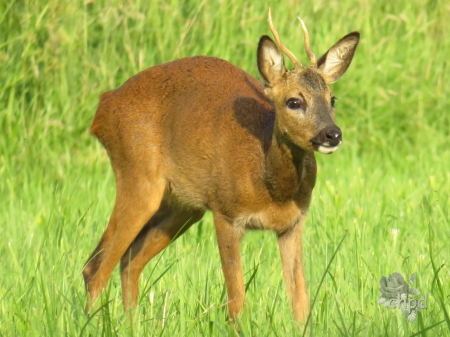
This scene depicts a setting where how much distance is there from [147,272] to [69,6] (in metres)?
3.11

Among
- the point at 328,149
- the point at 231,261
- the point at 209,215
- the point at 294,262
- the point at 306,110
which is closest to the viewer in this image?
the point at 328,149

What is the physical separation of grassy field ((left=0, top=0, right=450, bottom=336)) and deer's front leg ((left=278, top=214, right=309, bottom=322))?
91 millimetres

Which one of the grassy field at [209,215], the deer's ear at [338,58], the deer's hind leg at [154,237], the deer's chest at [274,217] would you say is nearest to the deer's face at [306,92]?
the deer's ear at [338,58]

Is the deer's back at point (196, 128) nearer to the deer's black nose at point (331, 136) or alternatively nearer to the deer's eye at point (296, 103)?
the deer's eye at point (296, 103)

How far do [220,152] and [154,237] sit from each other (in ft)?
2.62

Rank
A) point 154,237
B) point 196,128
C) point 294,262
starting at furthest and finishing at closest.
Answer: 1. point 154,237
2. point 196,128
3. point 294,262

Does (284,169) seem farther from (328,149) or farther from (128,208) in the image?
(128,208)

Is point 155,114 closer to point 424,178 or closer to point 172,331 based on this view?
point 172,331

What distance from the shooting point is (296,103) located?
508 cm

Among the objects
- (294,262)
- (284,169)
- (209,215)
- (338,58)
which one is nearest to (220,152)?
(284,169)

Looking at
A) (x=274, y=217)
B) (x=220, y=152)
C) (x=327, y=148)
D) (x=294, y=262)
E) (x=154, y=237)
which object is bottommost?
(x=154, y=237)

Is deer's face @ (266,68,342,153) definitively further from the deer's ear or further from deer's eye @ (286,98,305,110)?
the deer's ear

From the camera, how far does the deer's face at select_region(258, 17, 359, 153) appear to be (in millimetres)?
4906

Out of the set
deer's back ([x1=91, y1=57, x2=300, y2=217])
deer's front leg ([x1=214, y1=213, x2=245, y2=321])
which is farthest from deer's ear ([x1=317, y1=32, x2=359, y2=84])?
deer's front leg ([x1=214, y1=213, x2=245, y2=321])
